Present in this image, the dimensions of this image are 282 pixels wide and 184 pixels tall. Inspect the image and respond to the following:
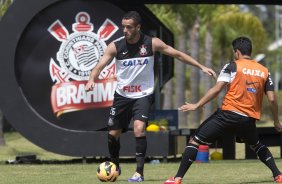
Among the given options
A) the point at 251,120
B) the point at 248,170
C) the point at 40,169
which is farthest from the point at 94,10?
the point at 251,120

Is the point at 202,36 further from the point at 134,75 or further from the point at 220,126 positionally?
the point at 220,126

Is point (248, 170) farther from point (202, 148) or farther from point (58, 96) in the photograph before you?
point (58, 96)

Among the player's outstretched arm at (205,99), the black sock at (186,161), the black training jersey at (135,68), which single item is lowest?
the black sock at (186,161)

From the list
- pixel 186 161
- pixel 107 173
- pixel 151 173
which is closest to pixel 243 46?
pixel 186 161

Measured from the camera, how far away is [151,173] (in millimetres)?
14461

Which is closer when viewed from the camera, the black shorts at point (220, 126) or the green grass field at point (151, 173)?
the black shorts at point (220, 126)

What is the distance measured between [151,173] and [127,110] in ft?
6.56

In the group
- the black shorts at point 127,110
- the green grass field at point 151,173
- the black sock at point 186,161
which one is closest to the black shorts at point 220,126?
the black sock at point 186,161

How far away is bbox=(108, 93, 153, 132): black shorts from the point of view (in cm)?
1256

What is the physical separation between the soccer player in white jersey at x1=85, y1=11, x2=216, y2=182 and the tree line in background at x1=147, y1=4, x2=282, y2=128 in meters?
18.0

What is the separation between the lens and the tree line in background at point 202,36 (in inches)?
1298

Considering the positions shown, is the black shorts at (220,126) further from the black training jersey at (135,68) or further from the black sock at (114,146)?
the black sock at (114,146)

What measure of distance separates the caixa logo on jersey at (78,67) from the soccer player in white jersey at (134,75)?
477cm

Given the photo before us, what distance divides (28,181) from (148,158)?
215 inches
